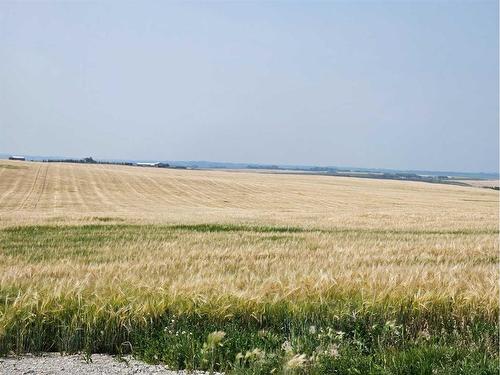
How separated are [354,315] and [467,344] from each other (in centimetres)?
119

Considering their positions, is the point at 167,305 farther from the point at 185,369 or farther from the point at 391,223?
the point at 391,223

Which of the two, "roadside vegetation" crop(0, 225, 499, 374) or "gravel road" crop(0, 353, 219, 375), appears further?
"roadside vegetation" crop(0, 225, 499, 374)

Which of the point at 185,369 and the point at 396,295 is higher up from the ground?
the point at 396,295

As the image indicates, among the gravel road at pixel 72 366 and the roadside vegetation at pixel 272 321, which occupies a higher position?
the roadside vegetation at pixel 272 321

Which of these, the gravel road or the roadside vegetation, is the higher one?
the roadside vegetation

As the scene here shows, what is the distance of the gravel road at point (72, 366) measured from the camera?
4.73m

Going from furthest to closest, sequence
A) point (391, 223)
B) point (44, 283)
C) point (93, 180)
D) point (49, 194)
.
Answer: point (93, 180), point (49, 194), point (391, 223), point (44, 283)

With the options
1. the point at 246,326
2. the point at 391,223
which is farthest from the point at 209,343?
the point at 391,223

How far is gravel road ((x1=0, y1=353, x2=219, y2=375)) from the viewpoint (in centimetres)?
473

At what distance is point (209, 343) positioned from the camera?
16.3 ft

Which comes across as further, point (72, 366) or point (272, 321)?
point (272, 321)

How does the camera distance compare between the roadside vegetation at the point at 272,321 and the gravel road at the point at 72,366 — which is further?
the roadside vegetation at the point at 272,321

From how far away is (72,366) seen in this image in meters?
4.88

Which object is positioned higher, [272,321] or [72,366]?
[272,321]
